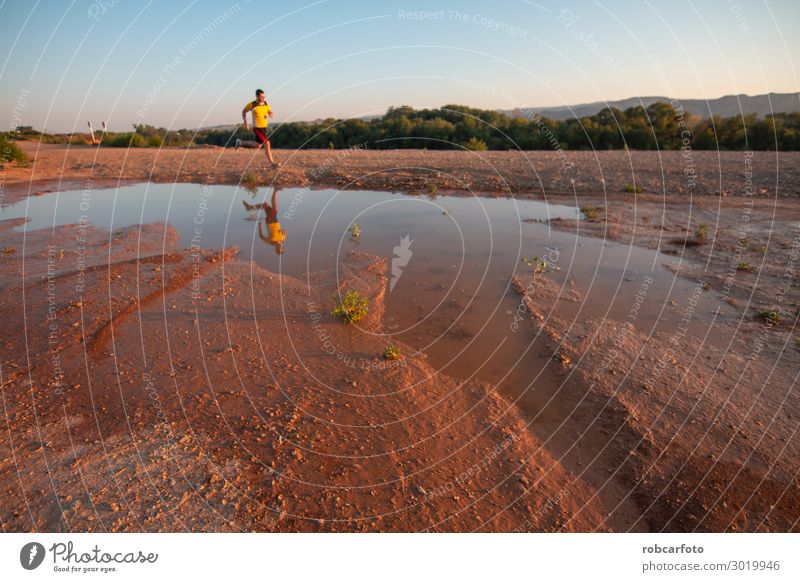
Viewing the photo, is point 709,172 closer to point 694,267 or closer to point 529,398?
point 694,267

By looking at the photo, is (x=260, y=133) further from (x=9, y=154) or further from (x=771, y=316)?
(x=771, y=316)

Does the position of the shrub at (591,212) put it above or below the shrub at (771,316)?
above

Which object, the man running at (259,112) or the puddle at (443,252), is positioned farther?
the man running at (259,112)

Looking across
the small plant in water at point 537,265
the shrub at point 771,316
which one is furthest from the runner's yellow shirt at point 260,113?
the shrub at point 771,316

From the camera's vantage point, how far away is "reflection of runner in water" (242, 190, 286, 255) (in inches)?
438

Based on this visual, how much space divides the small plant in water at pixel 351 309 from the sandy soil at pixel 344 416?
21cm

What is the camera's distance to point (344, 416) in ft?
16.1

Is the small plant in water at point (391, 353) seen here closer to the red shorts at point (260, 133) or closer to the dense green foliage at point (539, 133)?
the red shorts at point (260, 133)

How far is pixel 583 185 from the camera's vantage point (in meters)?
18.0

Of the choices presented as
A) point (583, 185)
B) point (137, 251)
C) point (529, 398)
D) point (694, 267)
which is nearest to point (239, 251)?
point (137, 251)

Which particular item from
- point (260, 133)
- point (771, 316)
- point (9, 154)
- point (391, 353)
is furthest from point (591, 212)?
point (9, 154)

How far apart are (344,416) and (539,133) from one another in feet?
111

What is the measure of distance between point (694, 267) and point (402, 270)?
6605 mm

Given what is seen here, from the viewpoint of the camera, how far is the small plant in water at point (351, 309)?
23.1ft
